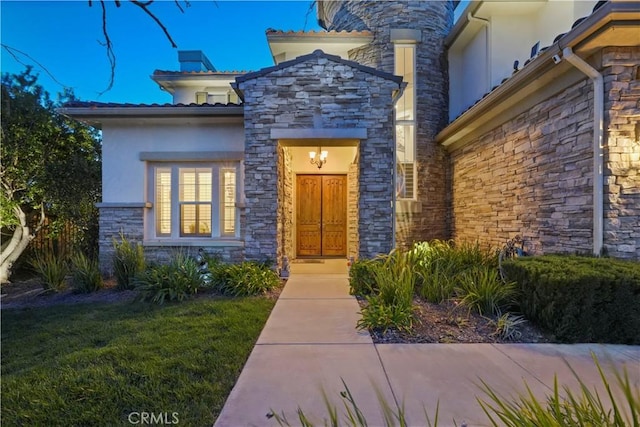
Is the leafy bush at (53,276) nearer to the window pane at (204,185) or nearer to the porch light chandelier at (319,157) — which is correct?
the window pane at (204,185)

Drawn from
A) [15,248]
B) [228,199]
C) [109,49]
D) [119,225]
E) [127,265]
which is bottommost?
[127,265]

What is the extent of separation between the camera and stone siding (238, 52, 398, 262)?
697 centimetres

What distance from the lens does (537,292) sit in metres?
4.16

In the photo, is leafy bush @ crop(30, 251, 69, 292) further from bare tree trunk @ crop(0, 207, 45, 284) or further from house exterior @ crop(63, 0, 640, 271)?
bare tree trunk @ crop(0, 207, 45, 284)

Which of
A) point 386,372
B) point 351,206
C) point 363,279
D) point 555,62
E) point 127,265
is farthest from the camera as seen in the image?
point 351,206

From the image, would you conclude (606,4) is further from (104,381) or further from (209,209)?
(209,209)

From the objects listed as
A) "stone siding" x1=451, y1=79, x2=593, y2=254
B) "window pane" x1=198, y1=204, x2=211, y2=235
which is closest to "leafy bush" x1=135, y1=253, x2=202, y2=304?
→ "window pane" x1=198, y1=204, x2=211, y2=235

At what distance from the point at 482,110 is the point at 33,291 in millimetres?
10163

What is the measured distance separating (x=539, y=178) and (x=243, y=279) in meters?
5.57

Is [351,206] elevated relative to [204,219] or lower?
elevated

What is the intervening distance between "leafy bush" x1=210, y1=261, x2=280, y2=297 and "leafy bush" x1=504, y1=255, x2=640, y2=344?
4316 mm

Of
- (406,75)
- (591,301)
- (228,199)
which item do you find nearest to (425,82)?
(406,75)

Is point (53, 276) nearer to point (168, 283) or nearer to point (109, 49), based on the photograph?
point (168, 283)

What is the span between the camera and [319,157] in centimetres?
920
